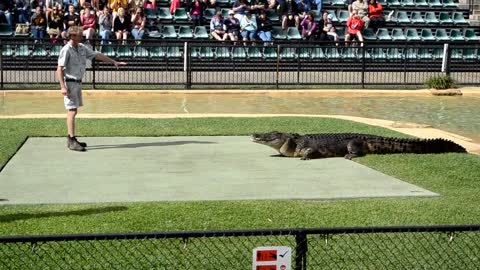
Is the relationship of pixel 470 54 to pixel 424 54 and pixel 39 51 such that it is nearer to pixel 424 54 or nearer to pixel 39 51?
pixel 424 54

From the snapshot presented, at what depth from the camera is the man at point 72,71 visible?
13.1m

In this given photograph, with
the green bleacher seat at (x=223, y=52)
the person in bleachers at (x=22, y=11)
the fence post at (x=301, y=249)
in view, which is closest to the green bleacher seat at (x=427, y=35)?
the green bleacher seat at (x=223, y=52)

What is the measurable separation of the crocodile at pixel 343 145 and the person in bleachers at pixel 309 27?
1659 centimetres

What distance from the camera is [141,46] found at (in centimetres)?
2302

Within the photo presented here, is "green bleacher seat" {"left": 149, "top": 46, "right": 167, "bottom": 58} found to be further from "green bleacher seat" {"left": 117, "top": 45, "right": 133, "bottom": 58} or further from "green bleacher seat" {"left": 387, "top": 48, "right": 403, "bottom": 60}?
"green bleacher seat" {"left": 387, "top": 48, "right": 403, "bottom": 60}

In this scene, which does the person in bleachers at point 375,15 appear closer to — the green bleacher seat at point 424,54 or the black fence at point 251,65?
the black fence at point 251,65

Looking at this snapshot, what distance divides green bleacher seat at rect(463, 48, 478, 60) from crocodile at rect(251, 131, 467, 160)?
42.2 feet

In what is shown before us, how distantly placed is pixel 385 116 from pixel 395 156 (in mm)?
6654

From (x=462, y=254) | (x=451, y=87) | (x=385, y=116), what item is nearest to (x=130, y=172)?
(x=462, y=254)

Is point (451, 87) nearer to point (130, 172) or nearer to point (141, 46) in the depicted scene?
point (141, 46)

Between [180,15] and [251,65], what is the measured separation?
5767mm

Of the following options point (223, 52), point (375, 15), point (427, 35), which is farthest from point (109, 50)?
point (427, 35)

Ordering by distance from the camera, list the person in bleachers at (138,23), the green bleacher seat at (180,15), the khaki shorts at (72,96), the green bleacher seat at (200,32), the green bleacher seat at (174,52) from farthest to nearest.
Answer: the green bleacher seat at (180,15) < the green bleacher seat at (200,32) < the person in bleachers at (138,23) < the green bleacher seat at (174,52) < the khaki shorts at (72,96)

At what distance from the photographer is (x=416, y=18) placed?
1282 inches
